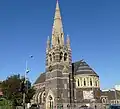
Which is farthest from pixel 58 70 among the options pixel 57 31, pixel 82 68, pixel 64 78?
pixel 57 31

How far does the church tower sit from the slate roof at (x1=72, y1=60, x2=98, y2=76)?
16.3ft

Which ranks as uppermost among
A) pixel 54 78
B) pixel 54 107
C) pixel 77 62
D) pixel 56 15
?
pixel 56 15

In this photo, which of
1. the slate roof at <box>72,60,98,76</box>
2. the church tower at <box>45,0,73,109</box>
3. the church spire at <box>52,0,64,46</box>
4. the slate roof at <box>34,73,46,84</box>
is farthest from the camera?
the slate roof at <box>34,73,46,84</box>

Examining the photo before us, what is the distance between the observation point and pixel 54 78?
82125 millimetres

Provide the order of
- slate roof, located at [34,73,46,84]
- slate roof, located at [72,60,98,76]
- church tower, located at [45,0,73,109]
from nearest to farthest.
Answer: church tower, located at [45,0,73,109]
slate roof, located at [72,60,98,76]
slate roof, located at [34,73,46,84]

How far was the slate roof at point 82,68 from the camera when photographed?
8844 centimetres

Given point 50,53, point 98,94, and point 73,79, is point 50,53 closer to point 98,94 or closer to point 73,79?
point 73,79

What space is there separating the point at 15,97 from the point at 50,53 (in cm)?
2468

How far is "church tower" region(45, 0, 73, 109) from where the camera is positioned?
8062 cm

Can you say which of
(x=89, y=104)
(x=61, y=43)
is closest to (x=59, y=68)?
(x=61, y=43)

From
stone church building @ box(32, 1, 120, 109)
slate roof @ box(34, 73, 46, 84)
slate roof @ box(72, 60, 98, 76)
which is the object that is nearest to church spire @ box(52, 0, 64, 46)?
stone church building @ box(32, 1, 120, 109)

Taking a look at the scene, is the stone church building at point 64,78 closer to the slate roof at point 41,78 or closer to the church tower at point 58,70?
the church tower at point 58,70

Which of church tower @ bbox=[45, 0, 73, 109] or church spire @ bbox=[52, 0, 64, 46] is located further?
church spire @ bbox=[52, 0, 64, 46]

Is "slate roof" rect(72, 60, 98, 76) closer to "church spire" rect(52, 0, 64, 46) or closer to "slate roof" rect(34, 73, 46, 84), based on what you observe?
"church spire" rect(52, 0, 64, 46)
